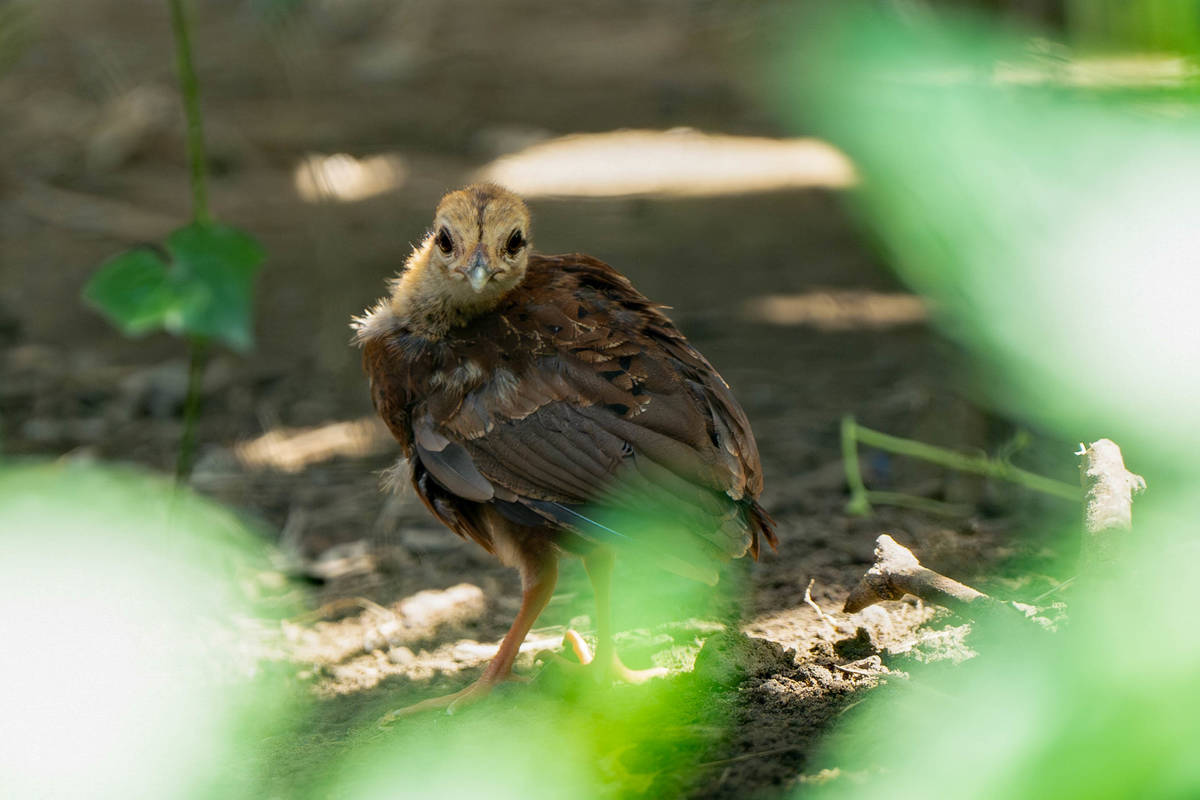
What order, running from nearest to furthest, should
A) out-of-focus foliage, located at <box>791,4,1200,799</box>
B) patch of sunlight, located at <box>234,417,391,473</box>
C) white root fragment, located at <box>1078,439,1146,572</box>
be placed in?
out-of-focus foliage, located at <box>791,4,1200,799</box> → white root fragment, located at <box>1078,439,1146,572</box> → patch of sunlight, located at <box>234,417,391,473</box>

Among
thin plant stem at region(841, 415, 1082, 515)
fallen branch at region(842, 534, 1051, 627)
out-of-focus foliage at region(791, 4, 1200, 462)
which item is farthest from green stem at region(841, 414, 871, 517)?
out-of-focus foliage at region(791, 4, 1200, 462)

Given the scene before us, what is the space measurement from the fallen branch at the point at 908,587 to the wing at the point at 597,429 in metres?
0.38

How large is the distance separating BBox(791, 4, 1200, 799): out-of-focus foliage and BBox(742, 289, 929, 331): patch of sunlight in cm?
541

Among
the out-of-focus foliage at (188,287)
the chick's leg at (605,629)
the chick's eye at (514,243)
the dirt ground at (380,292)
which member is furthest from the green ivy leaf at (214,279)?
the chick's leg at (605,629)

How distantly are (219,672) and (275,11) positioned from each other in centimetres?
303

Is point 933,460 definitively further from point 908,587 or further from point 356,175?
point 356,175

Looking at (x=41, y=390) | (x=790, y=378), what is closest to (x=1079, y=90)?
(x=790, y=378)

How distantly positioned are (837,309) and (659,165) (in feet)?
8.92

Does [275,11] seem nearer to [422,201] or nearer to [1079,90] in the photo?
[422,201]

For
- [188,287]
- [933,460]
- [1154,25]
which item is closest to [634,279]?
[933,460]

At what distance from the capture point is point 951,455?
3.72 m

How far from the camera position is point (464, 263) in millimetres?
3131

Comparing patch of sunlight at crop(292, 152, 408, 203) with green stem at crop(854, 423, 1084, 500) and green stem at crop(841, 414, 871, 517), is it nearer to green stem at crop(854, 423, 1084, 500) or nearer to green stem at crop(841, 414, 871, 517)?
green stem at crop(841, 414, 871, 517)

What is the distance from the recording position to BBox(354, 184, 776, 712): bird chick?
2.69m
